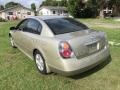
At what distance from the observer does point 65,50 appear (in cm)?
488

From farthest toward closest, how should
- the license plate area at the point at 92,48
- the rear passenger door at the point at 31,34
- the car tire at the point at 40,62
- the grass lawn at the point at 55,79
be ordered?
the rear passenger door at the point at 31,34
the car tire at the point at 40,62
the license plate area at the point at 92,48
the grass lawn at the point at 55,79

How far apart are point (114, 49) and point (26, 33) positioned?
3516 millimetres

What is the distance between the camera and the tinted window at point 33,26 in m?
6.03

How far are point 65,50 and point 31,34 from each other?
5.71 feet

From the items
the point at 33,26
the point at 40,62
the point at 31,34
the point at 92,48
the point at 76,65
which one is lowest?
the point at 40,62

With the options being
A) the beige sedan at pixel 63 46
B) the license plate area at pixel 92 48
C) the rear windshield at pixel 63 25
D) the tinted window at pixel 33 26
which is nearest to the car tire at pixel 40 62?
the beige sedan at pixel 63 46

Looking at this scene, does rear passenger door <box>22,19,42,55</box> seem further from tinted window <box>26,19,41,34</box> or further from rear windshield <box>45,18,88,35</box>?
rear windshield <box>45,18,88,35</box>

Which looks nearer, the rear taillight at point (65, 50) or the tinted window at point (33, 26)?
the rear taillight at point (65, 50)

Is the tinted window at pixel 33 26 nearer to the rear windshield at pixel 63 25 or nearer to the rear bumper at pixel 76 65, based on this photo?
the rear windshield at pixel 63 25

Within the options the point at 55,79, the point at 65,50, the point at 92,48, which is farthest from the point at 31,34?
the point at 92,48

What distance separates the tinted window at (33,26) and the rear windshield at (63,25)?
30cm

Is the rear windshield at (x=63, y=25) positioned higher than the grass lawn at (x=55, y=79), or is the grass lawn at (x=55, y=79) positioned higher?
the rear windshield at (x=63, y=25)

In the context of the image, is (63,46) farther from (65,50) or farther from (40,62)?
(40,62)

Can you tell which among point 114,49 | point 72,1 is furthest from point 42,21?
point 72,1
